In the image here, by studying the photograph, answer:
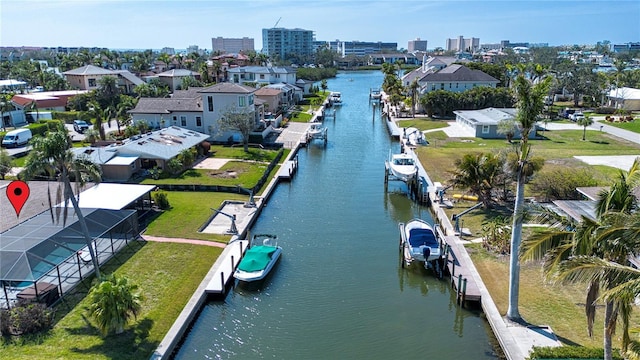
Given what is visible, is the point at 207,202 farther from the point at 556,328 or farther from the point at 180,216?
the point at 556,328

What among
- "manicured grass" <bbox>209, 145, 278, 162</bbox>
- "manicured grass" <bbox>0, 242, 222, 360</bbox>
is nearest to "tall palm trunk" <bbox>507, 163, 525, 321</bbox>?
"manicured grass" <bbox>0, 242, 222, 360</bbox>

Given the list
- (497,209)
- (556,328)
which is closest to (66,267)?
(556,328)

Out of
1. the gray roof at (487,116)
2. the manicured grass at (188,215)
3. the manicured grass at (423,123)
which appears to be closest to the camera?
the manicured grass at (188,215)

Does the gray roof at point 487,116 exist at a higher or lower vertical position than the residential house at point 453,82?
lower

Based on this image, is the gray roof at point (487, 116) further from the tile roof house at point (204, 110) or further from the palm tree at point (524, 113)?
the palm tree at point (524, 113)

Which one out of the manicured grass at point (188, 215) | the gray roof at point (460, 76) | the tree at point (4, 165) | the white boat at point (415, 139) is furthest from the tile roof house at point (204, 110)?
the gray roof at point (460, 76)

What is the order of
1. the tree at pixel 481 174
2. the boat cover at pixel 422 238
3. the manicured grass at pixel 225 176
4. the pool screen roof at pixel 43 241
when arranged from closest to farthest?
the pool screen roof at pixel 43 241, the boat cover at pixel 422 238, the tree at pixel 481 174, the manicured grass at pixel 225 176
